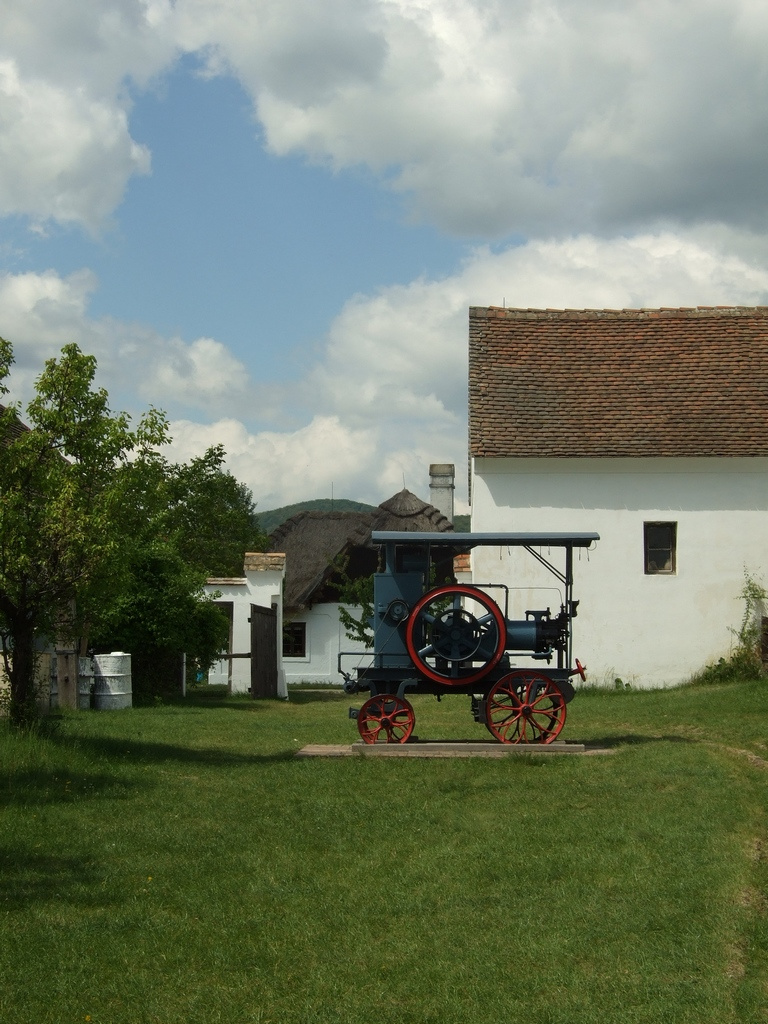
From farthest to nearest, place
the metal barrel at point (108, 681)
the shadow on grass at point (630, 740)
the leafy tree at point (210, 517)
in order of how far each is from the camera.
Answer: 1. the leafy tree at point (210, 517)
2. the metal barrel at point (108, 681)
3. the shadow on grass at point (630, 740)

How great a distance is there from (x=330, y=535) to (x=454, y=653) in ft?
93.4

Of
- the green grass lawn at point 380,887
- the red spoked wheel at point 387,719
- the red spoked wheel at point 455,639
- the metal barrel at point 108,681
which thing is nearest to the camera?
the green grass lawn at point 380,887

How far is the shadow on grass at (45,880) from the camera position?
21.8 ft

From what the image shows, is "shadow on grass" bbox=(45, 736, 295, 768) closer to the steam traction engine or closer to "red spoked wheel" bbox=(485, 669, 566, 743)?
the steam traction engine

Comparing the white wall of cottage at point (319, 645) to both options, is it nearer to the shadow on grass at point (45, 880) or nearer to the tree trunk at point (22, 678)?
the tree trunk at point (22, 678)

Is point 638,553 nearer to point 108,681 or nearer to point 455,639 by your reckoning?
point 108,681

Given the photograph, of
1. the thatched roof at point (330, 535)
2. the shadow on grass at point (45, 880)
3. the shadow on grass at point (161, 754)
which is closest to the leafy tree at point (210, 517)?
the thatched roof at point (330, 535)

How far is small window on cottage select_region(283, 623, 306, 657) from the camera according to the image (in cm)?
3737

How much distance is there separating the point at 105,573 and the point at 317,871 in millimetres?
5644

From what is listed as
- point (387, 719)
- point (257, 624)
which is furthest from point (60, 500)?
point (257, 624)

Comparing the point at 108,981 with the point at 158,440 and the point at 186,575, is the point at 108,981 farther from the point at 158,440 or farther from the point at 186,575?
the point at 186,575

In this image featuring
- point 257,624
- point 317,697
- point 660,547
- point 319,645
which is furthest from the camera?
point 319,645

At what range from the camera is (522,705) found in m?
13.0

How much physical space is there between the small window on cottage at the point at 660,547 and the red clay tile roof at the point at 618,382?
1.56 meters
